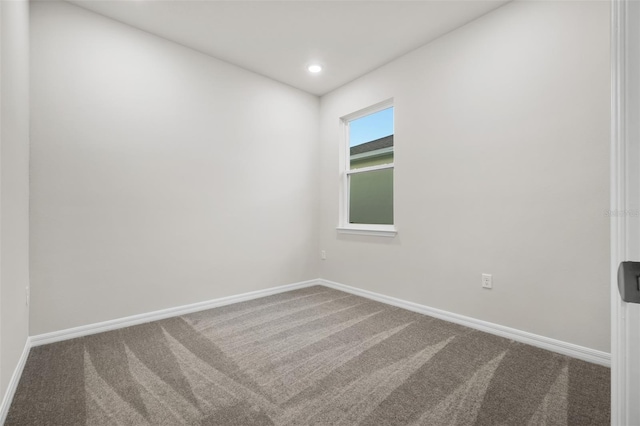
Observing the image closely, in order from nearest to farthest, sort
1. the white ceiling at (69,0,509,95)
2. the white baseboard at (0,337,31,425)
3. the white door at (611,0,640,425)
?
the white door at (611,0,640,425)
the white baseboard at (0,337,31,425)
the white ceiling at (69,0,509,95)

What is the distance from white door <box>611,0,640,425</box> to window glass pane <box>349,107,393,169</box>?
2.81m

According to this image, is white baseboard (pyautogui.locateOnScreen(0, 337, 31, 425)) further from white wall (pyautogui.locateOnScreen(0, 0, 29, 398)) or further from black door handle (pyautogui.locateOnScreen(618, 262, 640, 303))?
black door handle (pyautogui.locateOnScreen(618, 262, 640, 303))

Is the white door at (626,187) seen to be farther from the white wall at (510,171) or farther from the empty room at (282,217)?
the white wall at (510,171)

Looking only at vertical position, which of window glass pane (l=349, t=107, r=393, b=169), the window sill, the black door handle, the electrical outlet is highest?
window glass pane (l=349, t=107, r=393, b=169)

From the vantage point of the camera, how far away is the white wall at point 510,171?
1.89m

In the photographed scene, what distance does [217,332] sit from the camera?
7.73 ft

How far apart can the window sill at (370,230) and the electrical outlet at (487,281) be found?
91 centimetres

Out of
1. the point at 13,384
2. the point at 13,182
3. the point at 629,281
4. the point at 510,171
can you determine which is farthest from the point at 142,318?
the point at 510,171

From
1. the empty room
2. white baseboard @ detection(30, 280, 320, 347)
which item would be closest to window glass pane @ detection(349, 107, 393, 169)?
the empty room

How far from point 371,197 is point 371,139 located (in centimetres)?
70

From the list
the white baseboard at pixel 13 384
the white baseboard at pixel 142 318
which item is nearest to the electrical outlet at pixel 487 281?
the white baseboard at pixel 142 318

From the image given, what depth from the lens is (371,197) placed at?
11.4ft

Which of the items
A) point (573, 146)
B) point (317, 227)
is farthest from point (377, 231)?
point (573, 146)

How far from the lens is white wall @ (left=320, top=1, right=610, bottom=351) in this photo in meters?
1.89
